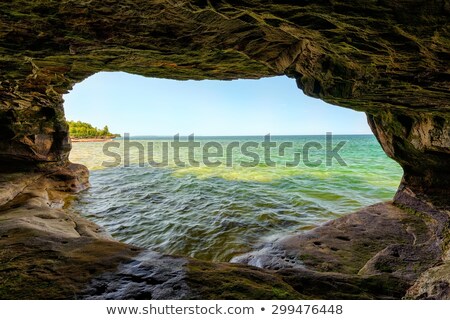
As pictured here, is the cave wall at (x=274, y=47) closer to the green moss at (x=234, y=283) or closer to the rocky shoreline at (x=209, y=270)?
the rocky shoreline at (x=209, y=270)

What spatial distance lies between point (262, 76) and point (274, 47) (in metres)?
2.70

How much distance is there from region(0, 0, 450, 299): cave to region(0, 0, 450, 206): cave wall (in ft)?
0.08

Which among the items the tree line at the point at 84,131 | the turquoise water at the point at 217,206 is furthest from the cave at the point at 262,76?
the tree line at the point at 84,131

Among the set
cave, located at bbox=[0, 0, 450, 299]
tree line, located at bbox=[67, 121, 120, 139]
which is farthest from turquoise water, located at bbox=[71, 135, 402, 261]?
tree line, located at bbox=[67, 121, 120, 139]

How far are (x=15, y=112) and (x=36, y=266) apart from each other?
9236 mm

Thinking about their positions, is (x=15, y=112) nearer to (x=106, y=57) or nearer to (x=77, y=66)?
(x=77, y=66)

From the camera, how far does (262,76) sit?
26.6 feet

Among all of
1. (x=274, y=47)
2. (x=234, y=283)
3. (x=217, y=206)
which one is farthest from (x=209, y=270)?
(x=217, y=206)

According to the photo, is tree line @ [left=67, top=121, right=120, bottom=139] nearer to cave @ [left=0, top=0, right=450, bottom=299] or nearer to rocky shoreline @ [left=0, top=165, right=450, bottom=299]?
cave @ [left=0, top=0, right=450, bottom=299]

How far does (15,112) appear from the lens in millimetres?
10508

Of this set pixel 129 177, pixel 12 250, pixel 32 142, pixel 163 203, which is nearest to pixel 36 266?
pixel 12 250

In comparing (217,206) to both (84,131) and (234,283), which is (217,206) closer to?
(234,283)

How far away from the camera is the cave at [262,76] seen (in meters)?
3.26

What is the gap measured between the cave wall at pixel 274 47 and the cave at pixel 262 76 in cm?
2
